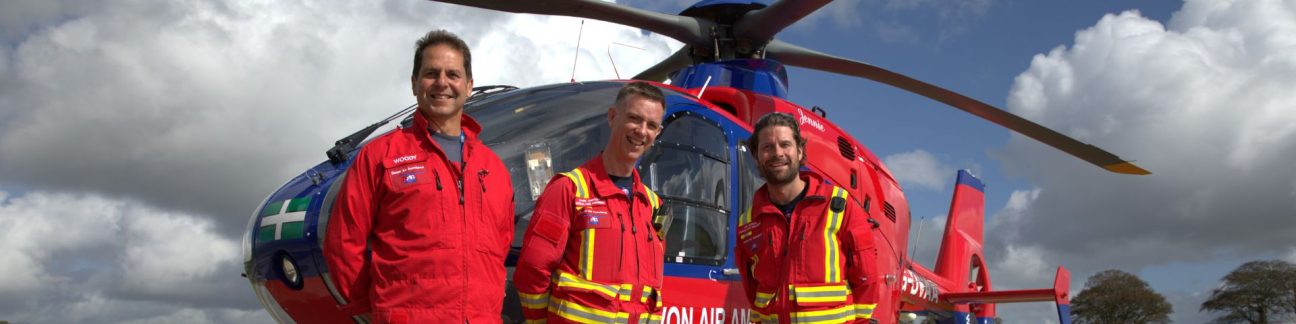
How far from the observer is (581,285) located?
3.54 metres

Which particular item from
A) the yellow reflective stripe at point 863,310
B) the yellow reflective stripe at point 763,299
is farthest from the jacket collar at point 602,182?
the yellow reflective stripe at point 863,310

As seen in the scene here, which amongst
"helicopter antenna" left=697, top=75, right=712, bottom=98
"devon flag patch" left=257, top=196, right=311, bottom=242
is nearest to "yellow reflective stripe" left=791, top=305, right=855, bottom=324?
"devon flag patch" left=257, top=196, right=311, bottom=242

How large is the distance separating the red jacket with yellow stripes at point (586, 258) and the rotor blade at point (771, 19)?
4063mm

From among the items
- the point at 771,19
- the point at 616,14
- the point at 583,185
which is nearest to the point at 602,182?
the point at 583,185

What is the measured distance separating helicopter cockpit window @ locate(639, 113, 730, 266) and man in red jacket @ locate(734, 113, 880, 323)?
2.94ft

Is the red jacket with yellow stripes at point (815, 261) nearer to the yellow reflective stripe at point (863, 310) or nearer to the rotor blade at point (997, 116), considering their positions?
the yellow reflective stripe at point (863, 310)

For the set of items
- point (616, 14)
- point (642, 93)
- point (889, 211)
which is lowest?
point (642, 93)

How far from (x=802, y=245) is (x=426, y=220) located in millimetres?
1795

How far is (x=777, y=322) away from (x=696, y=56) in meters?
4.98

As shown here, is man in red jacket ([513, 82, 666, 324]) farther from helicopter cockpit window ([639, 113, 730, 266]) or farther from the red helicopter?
helicopter cockpit window ([639, 113, 730, 266])

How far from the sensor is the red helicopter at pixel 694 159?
4.46 m

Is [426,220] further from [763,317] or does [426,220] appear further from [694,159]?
[694,159]

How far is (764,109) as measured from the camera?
6.70 m

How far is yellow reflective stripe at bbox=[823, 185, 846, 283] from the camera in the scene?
13.2 feet
